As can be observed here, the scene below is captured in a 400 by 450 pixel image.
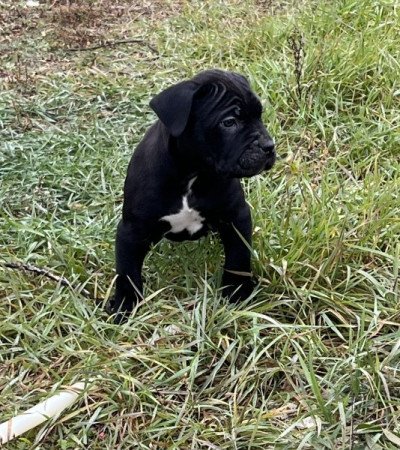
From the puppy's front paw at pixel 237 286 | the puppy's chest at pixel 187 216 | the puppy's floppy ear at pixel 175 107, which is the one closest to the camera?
the puppy's floppy ear at pixel 175 107

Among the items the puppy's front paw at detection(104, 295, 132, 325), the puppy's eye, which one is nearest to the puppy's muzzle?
the puppy's eye

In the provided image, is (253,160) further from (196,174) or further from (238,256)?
(238,256)

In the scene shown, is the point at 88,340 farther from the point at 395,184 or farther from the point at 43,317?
the point at 395,184

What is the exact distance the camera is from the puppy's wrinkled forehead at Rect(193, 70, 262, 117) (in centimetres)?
271

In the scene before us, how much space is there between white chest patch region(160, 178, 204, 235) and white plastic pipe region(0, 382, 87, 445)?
2.49ft

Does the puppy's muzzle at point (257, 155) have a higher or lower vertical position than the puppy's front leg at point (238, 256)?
higher

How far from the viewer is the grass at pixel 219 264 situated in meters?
2.55

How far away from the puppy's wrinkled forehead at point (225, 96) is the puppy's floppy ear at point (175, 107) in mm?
58

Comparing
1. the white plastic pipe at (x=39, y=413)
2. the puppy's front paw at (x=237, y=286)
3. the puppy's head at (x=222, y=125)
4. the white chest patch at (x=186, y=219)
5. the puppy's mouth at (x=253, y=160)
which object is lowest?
the puppy's front paw at (x=237, y=286)

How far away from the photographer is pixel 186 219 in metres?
2.97

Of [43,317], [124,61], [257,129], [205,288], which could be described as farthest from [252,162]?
[124,61]

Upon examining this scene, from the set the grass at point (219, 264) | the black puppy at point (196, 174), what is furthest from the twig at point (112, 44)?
the black puppy at point (196, 174)

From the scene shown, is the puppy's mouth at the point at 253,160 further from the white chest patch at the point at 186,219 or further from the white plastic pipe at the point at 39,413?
the white plastic pipe at the point at 39,413

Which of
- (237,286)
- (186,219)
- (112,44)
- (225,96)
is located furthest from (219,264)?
(112,44)
